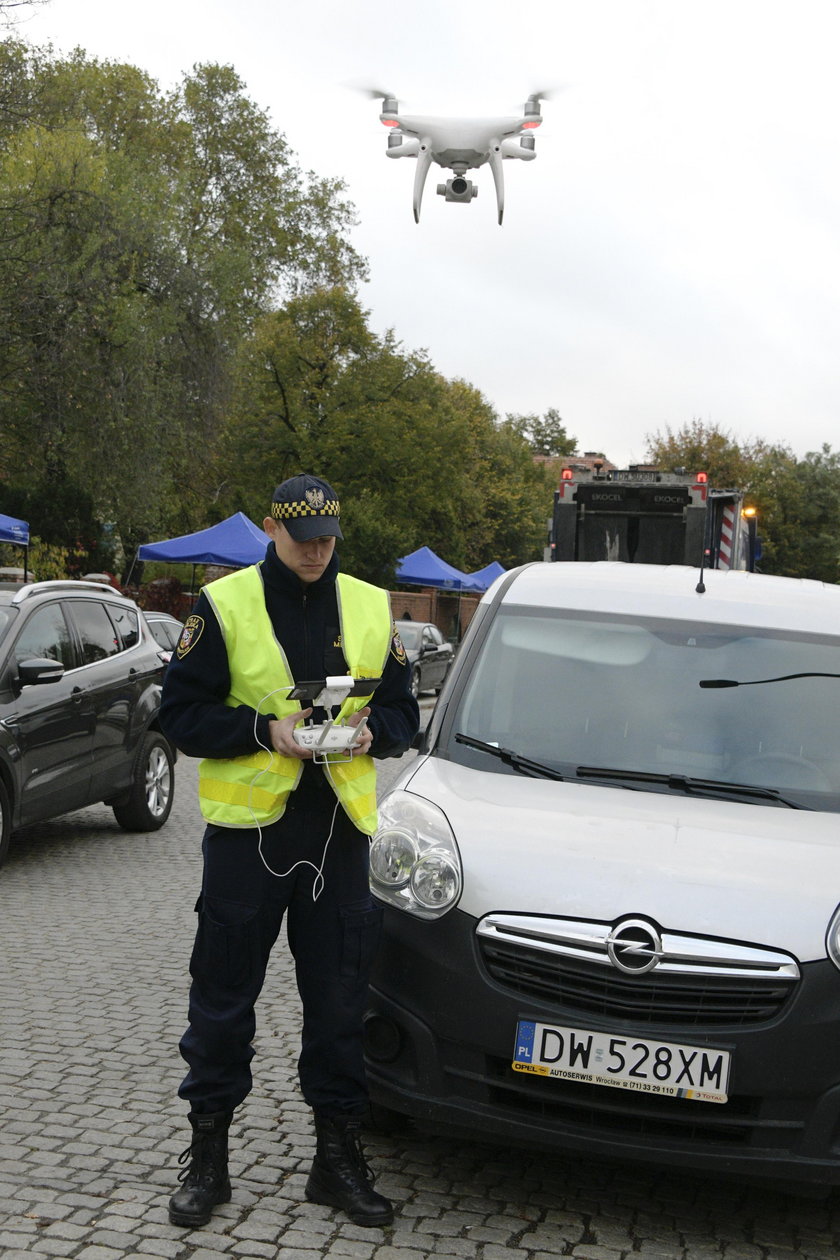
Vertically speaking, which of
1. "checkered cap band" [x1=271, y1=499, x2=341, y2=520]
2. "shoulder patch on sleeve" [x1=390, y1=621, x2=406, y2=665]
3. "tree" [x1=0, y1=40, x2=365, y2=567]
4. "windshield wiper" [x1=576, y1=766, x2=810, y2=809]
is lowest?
"windshield wiper" [x1=576, y1=766, x2=810, y2=809]

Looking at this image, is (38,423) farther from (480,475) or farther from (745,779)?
(480,475)

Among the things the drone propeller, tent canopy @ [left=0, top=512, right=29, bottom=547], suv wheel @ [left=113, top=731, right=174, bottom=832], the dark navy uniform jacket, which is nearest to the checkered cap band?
the dark navy uniform jacket

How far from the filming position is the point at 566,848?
4141 millimetres

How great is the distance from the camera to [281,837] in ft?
13.2

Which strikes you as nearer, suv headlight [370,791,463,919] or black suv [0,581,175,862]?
suv headlight [370,791,463,919]

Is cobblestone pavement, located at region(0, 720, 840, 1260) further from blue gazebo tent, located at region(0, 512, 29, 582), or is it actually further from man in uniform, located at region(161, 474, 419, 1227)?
blue gazebo tent, located at region(0, 512, 29, 582)

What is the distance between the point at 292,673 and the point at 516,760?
101 cm

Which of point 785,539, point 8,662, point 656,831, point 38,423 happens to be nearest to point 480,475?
point 785,539

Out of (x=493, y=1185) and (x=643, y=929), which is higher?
(x=643, y=929)

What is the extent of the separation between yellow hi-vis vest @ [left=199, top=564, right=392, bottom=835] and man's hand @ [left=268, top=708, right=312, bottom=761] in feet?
0.34

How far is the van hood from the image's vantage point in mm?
3904

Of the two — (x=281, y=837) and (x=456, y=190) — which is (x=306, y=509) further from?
(x=456, y=190)

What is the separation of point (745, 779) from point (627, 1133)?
129 cm

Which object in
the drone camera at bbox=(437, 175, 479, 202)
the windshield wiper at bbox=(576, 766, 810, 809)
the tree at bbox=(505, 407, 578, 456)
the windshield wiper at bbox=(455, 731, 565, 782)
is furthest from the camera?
the tree at bbox=(505, 407, 578, 456)
